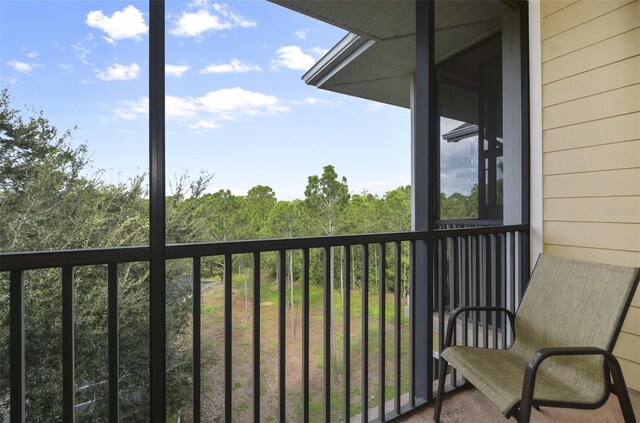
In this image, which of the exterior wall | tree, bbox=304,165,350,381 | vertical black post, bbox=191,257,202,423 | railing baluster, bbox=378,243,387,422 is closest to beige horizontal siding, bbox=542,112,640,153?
the exterior wall

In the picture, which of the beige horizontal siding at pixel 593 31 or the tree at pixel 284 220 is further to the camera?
the tree at pixel 284 220

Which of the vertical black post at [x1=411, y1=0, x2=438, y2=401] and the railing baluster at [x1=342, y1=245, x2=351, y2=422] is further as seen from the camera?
the vertical black post at [x1=411, y1=0, x2=438, y2=401]

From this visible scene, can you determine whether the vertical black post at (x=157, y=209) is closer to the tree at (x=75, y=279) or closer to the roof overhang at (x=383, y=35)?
the roof overhang at (x=383, y=35)

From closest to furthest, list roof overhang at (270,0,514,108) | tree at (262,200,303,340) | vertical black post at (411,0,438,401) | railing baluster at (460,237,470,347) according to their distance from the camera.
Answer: vertical black post at (411,0,438,401) < railing baluster at (460,237,470,347) < roof overhang at (270,0,514,108) < tree at (262,200,303,340)

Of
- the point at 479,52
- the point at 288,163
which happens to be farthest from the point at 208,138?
the point at 479,52

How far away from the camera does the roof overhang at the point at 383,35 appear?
2740 mm

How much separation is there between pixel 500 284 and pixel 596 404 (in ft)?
3.86

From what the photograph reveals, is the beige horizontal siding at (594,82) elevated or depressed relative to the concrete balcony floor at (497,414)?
elevated

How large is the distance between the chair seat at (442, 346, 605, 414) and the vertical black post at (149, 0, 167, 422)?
126 cm

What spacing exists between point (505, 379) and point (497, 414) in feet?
1.94

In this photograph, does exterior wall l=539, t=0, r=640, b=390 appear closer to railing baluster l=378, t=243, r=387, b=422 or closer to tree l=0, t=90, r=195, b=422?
railing baluster l=378, t=243, r=387, b=422

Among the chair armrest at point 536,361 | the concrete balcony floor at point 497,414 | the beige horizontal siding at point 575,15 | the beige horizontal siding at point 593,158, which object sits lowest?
the concrete balcony floor at point 497,414

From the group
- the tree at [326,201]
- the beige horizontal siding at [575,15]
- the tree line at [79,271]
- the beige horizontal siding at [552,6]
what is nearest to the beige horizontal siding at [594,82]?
the beige horizontal siding at [575,15]

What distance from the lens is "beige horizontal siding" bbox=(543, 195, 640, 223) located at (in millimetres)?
1959
